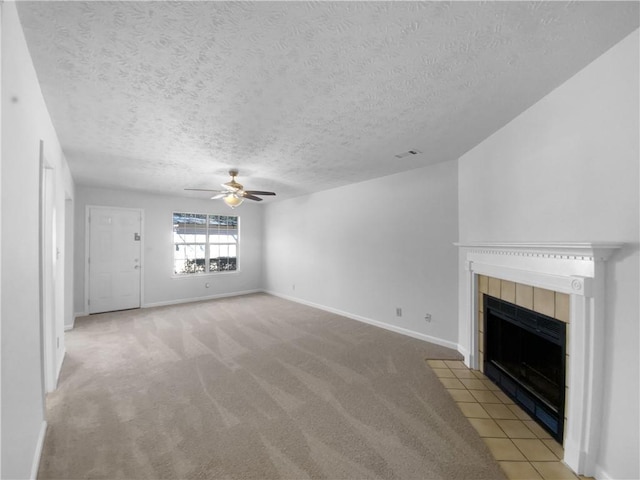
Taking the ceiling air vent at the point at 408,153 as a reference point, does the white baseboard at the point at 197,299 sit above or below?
below

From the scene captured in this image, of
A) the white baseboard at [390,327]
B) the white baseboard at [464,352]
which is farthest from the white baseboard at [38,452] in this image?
the white baseboard at [390,327]

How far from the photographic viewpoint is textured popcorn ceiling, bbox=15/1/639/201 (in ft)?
4.25

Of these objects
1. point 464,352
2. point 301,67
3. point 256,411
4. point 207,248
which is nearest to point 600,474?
point 464,352

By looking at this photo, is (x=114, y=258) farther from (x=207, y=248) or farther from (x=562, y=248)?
(x=562, y=248)

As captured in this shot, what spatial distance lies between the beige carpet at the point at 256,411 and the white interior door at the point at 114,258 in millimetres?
1342

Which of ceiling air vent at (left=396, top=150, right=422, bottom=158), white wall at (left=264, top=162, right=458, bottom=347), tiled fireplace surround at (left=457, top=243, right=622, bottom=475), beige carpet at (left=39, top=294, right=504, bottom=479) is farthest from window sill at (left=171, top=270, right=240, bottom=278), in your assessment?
tiled fireplace surround at (left=457, top=243, right=622, bottom=475)

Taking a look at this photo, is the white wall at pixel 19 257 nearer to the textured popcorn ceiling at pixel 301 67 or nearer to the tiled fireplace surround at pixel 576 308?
the textured popcorn ceiling at pixel 301 67

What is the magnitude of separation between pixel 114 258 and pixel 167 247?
3.17 ft

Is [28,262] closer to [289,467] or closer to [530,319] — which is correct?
[289,467]

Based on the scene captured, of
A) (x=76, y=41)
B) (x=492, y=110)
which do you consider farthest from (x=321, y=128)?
(x=76, y=41)

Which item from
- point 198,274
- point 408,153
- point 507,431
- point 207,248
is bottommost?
point 507,431

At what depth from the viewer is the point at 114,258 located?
536 centimetres

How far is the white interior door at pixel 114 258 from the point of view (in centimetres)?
516

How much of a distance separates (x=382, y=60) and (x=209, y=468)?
2719 mm
